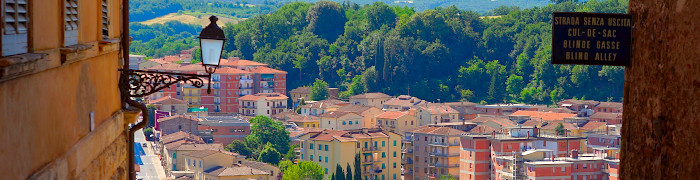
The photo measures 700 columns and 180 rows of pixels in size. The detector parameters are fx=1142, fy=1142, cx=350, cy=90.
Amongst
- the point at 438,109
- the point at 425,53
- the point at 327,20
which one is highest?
the point at 327,20

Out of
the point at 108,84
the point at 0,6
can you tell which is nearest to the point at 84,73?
the point at 108,84

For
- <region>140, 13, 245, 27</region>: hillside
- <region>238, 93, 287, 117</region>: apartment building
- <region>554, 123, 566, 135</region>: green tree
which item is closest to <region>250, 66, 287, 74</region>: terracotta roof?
<region>238, 93, 287, 117</region>: apartment building

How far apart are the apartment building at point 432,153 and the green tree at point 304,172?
530cm

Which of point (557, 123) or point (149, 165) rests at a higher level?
point (557, 123)

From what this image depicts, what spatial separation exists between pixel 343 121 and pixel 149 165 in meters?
14.2

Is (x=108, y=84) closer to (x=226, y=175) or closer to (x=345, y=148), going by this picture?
(x=226, y=175)

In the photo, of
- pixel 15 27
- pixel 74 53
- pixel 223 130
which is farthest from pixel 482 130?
pixel 15 27

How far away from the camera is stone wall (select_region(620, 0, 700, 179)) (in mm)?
3422

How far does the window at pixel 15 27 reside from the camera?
2.64m

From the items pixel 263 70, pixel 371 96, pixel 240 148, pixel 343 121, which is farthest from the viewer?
pixel 263 70

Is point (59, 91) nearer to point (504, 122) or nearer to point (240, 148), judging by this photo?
point (240, 148)

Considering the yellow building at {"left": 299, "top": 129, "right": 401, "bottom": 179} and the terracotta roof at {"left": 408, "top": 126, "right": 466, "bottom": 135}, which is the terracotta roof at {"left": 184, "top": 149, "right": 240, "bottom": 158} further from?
the terracotta roof at {"left": 408, "top": 126, "right": 466, "bottom": 135}

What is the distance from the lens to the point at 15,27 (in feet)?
8.98

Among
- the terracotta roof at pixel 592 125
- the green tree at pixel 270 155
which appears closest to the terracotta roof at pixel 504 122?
the terracotta roof at pixel 592 125
